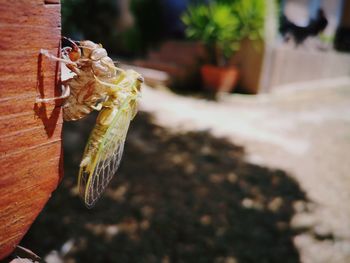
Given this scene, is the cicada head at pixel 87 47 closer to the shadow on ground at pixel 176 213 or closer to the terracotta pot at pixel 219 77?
the shadow on ground at pixel 176 213

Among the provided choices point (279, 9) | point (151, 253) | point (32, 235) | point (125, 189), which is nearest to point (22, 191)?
point (151, 253)

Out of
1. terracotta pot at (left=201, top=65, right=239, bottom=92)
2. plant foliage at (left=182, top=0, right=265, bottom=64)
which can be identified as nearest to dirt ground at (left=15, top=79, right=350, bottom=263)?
terracotta pot at (left=201, top=65, right=239, bottom=92)

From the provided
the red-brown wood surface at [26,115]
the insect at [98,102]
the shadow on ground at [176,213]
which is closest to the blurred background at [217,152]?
the shadow on ground at [176,213]

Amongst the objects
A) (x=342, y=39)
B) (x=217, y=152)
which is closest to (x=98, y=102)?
(x=217, y=152)

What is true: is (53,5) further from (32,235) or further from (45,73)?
(32,235)

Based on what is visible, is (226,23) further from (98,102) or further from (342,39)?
(98,102)

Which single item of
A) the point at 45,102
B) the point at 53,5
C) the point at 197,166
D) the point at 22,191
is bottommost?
the point at 197,166
